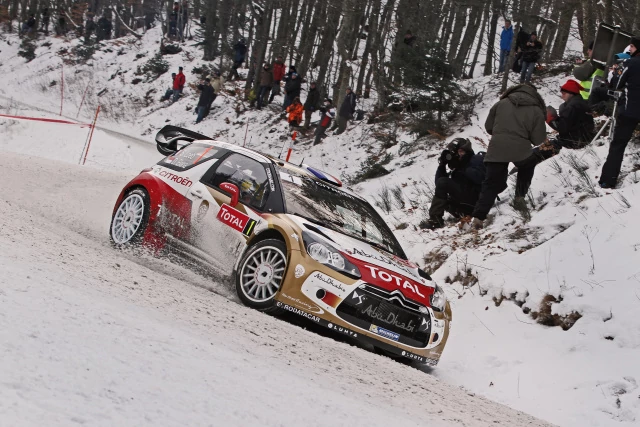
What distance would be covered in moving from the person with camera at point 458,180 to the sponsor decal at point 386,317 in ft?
17.7

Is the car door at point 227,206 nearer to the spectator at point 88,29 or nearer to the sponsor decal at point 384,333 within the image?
the sponsor decal at point 384,333

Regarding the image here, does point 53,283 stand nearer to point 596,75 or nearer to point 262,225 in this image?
point 262,225

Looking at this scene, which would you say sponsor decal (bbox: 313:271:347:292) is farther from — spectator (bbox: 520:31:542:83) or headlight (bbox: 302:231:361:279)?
spectator (bbox: 520:31:542:83)

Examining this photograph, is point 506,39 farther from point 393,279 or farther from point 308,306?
point 308,306

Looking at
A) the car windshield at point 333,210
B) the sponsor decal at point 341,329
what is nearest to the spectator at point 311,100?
the car windshield at point 333,210

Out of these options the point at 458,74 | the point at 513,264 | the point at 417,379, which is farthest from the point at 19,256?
the point at 458,74

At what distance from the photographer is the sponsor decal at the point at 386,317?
7156 millimetres

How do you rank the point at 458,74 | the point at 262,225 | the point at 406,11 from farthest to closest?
the point at 406,11
the point at 458,74
the point at 262,225

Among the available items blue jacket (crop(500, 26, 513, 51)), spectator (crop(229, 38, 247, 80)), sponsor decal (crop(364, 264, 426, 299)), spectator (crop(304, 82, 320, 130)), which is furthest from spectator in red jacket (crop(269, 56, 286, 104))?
sponsor decal (crop(364, 264, 426, 299))

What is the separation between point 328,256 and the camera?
23.7ft

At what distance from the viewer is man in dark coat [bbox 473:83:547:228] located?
36.8 ft

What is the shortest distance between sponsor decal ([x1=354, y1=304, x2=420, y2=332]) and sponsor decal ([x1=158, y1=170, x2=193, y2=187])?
2781 mm

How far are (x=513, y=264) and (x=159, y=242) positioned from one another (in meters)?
4.08

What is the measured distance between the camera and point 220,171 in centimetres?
882
